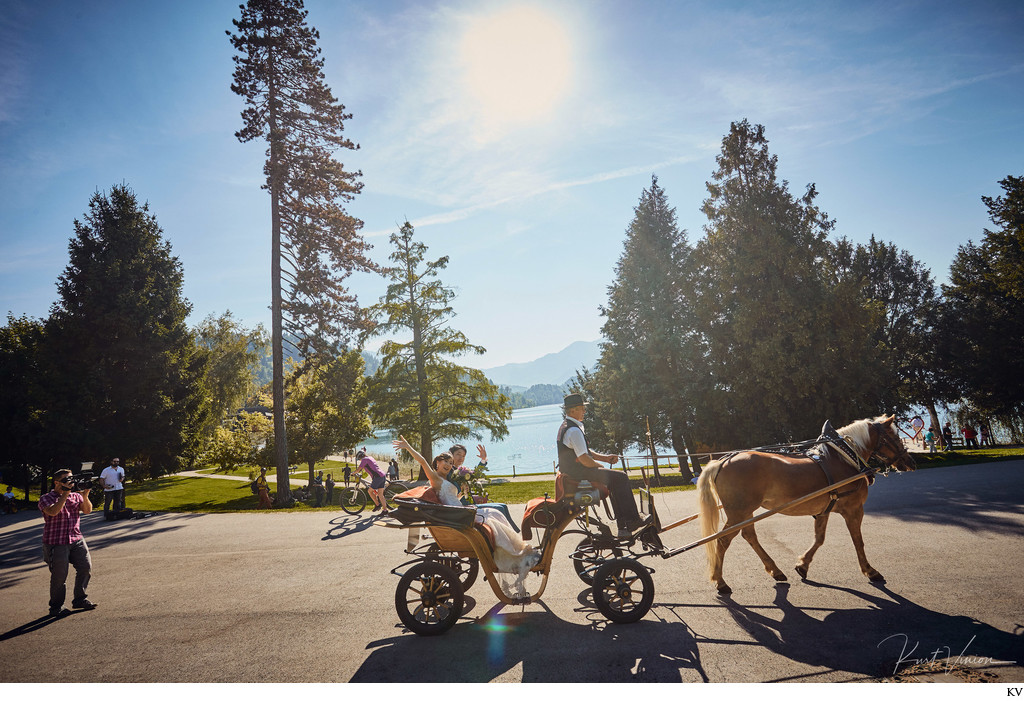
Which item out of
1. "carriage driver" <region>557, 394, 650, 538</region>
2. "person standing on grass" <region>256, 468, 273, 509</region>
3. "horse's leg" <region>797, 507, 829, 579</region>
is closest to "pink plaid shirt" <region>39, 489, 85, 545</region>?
"carriage driver" <region>557, 394, 650, 538</region>

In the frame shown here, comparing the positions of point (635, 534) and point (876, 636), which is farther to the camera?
point (635, 534)

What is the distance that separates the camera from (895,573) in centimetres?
689

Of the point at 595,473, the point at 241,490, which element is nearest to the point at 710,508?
the point at 595,473

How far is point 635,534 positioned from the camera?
6.17 metres

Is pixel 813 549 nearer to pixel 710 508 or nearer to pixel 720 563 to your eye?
pixel 720 563

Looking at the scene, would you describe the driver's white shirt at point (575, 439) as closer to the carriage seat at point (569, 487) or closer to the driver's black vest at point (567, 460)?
the driver's black vest at point (567, 460)

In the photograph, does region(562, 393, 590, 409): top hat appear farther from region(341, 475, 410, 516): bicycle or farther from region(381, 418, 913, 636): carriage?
region(341, 475, 410, 516): bicycle

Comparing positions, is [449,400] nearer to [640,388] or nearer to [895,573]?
[640,388]

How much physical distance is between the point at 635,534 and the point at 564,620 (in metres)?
1.33

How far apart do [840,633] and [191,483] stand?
37598 mm

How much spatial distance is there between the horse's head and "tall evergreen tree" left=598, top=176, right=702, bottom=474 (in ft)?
51.1

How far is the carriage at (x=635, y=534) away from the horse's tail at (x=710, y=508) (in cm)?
1

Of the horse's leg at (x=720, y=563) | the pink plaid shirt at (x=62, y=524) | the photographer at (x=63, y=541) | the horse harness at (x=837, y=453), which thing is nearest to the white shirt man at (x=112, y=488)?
the photographer at (x=63, y=541)
